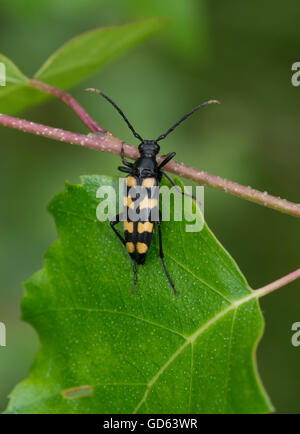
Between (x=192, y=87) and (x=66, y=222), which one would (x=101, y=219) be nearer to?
(x=66, y=222)

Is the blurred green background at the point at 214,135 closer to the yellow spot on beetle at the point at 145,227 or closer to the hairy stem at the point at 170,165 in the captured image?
the yellow spot on beetle at the point at 145,227

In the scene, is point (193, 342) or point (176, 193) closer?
point (193, 342)

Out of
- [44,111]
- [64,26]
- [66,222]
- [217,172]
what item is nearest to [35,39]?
[64,26]

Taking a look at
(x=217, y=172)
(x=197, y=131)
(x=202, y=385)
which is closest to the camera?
(x=202, y=385)

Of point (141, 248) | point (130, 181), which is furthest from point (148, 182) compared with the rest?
point (141, 248)

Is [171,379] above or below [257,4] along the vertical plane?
below

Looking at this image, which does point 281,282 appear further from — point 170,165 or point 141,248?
point 170,165

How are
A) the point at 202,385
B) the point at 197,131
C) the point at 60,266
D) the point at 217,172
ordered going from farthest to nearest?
the point at 197,131 → the point at 217,172 → the point at 60,266 → the point at 202,385
